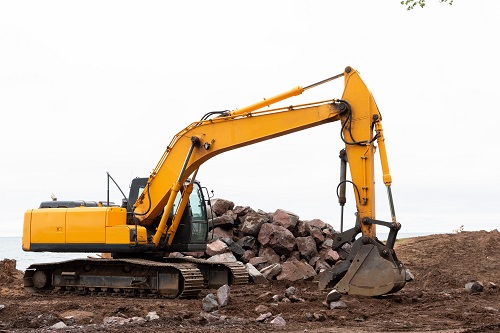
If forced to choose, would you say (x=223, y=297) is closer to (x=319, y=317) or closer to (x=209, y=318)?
(x=209, y=318)

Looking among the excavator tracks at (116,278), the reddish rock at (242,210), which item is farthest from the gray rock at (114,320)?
the reddish rock at (242,210)

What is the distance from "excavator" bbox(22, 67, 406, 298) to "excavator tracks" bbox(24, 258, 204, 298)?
2 centimetres

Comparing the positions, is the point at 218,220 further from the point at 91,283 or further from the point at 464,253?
the point at 464,253

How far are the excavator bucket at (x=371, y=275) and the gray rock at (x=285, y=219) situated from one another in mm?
8799

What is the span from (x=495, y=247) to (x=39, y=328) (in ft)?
56.9

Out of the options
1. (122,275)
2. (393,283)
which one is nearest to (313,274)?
(122,275)

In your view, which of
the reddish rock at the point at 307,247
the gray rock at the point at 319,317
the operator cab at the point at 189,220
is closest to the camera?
the gray rock at the point at 319,317

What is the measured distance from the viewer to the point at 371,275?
12.8 m

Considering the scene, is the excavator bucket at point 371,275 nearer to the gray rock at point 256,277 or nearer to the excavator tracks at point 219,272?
the excavator tracks at point 219,272

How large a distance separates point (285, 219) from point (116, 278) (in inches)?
288

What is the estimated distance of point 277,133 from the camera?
14461 millimetres

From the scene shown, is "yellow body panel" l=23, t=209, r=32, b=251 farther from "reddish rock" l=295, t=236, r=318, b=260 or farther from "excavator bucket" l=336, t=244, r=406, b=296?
"reddish rock" l=295, t=236, r=318, b=260

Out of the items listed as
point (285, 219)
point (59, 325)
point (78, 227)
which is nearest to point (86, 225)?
point (78, 227)

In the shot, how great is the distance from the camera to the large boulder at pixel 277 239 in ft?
68.2
